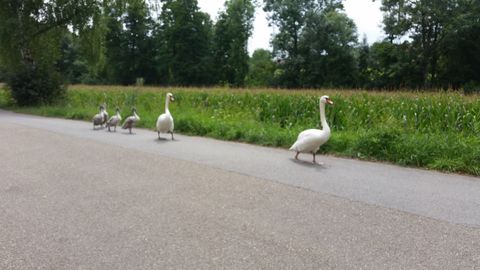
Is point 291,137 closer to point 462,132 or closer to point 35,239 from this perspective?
point 462,132

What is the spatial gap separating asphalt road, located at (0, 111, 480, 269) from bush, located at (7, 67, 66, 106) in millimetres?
19296

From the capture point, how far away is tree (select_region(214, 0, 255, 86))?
231ft

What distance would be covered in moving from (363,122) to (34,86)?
21670 mm

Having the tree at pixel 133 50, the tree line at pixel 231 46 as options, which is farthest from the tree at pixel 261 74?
A: the tree at pixel 133 50

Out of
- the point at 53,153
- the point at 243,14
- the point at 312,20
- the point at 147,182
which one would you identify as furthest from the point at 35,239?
the point at 243,14

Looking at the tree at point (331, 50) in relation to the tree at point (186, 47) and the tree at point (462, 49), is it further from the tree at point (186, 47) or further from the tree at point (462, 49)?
the tree at point (186, 47)

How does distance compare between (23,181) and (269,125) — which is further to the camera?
(269,125)

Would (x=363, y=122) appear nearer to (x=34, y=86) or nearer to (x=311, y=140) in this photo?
(x=311, y=140)

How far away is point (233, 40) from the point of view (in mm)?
71312

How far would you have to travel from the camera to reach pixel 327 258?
4.29 m

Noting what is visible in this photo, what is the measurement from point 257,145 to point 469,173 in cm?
531

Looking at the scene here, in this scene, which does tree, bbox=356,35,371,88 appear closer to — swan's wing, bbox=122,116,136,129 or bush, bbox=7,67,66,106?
bush, bbox=7,67,66,106

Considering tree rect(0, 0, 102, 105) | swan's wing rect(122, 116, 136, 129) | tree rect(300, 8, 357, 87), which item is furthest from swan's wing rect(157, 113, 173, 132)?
tree rect(300, 8, 357, 87)

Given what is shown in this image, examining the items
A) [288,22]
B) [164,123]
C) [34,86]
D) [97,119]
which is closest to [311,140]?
→ [164,123]
